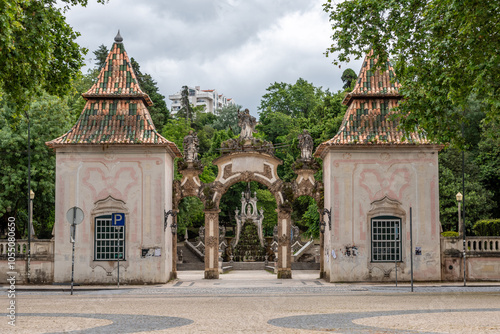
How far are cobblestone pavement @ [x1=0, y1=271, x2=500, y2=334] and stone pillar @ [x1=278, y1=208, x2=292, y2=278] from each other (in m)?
7.98

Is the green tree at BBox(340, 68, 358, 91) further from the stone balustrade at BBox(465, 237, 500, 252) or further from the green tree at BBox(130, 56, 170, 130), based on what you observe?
the stone balustrade at BBox(465, 237, 500, 252)

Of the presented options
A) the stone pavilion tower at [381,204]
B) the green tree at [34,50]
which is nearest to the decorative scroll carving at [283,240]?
the stone pavilion tower at [381,204]

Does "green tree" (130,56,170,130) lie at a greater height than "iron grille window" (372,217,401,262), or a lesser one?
greater

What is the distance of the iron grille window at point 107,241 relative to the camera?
30.8 m

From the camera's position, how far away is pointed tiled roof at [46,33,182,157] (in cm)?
3106

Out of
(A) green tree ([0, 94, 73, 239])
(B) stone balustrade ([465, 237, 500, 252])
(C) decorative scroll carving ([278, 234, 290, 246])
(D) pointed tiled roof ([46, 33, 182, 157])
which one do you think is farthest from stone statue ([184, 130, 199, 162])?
(B) stone balustrade ([465, 237, 500, 252])

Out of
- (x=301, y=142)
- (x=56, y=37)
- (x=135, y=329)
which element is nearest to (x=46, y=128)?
(x=301, y=142)

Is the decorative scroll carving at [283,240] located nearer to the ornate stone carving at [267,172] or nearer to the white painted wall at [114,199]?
the ornate stone carving at [267,172]

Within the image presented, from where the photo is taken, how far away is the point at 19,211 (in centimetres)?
4909

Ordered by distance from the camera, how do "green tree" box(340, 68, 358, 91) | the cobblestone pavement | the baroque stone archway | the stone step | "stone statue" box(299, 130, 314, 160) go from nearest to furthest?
the cobblestone pavement
the baroque stone archway
"stone statue" box(299, 130, 314, 160)
the stone step
"green tree" box(340, 68, 358, 91)

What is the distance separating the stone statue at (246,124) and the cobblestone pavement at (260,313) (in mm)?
10753

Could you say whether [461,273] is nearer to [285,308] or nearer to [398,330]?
[285,308]

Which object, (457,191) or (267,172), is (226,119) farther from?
(267,172)

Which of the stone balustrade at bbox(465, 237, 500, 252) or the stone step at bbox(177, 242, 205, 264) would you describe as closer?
the stone balustrade at bbox(465, 237, 500, 252)
